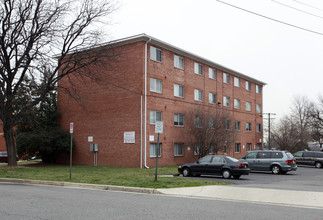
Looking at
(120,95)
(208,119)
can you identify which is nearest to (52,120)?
(120,95)

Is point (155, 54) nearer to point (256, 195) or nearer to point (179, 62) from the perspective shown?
point (179, 62)

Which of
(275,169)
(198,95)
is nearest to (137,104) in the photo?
(198,95)

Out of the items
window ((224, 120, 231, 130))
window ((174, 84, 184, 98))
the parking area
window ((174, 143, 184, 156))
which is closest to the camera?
the parking area

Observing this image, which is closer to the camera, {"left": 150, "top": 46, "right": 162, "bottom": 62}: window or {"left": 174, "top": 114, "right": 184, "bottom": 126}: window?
{"left": 150, "top": 46, "right": 162, "bottom": 62}: window

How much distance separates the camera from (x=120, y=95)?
95.9 ft

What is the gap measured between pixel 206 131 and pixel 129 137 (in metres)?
7.20

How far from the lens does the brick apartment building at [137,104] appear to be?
2823cm

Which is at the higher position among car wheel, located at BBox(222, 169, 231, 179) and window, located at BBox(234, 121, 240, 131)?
window, located at BBox(234, 121, 240, 131)

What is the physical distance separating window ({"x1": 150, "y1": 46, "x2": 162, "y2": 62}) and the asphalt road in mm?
19938

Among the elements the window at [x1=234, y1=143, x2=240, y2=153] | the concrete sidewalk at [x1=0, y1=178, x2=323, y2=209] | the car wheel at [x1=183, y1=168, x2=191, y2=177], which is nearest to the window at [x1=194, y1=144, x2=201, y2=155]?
the window at [x1=234, y1=143, x2=240, y2=153]

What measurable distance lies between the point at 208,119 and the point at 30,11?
16976 millimetres

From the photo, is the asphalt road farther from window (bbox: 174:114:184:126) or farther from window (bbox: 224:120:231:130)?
window (bbox: 224:120:231:130)

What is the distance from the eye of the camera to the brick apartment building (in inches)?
1112

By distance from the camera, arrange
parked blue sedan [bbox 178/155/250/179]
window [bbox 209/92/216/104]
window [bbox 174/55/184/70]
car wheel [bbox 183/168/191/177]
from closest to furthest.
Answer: parked blue sedan [bbox 178/155/250/179], car wheel [bbox 183/168/191/177], window [bbox 174/55/184/70], window [bbox 209/92/216/104]
